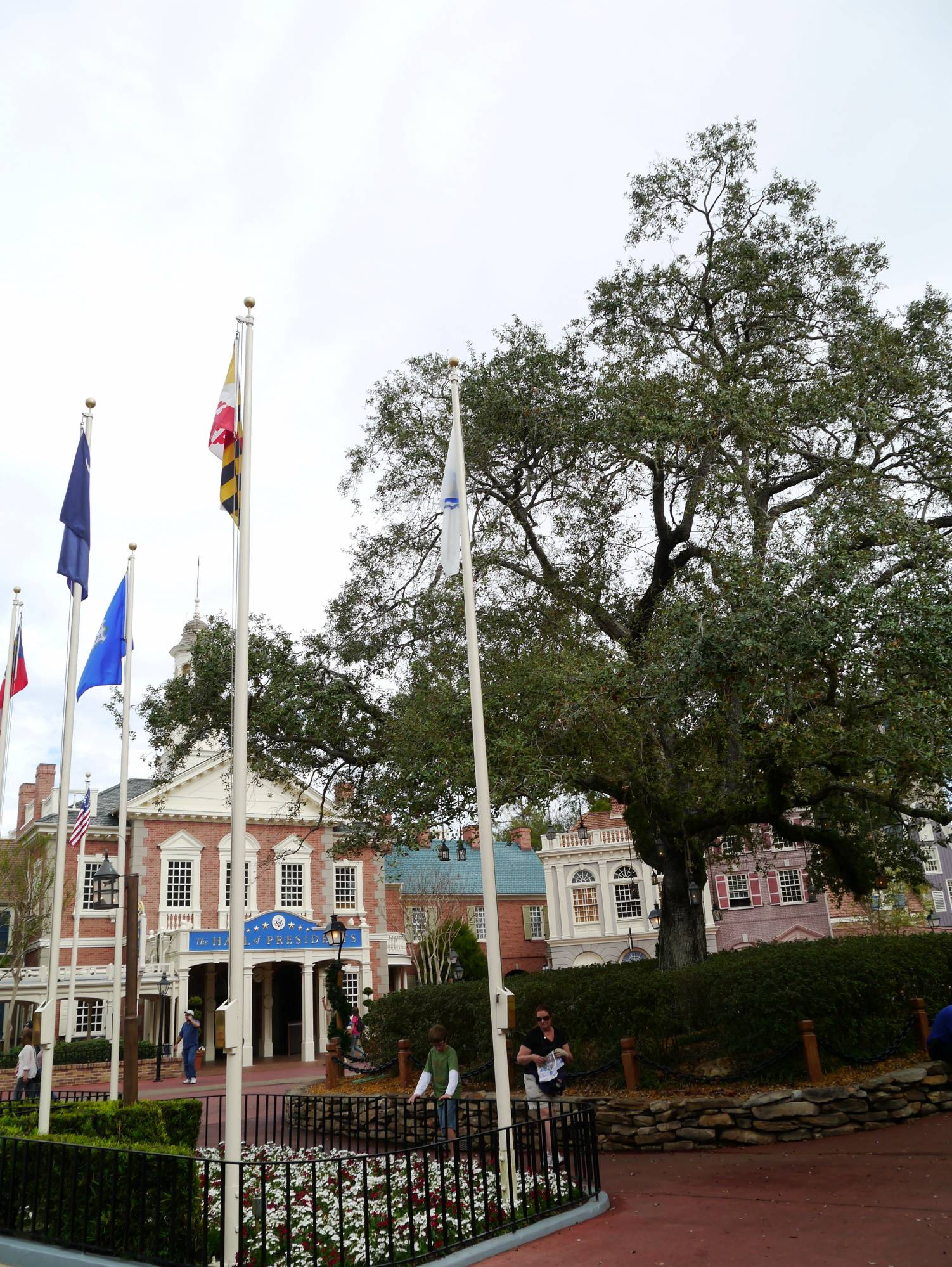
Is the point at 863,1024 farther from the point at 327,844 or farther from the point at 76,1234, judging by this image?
the point at 327,844

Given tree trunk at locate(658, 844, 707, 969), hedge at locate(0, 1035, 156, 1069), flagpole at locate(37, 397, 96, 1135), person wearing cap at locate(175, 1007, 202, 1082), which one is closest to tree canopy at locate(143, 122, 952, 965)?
tree trunk at locate(658, 844, 707, 969)

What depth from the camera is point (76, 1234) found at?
26.4 feet

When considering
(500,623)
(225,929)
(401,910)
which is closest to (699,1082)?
(500,623)

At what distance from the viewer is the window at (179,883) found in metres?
38.1

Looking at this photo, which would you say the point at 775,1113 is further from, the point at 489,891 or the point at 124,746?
the point at 124,746

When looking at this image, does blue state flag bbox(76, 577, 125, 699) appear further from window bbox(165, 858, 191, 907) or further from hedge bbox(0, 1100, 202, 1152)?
window bbox(165, 858, 191, 907)

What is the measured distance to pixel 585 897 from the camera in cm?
4922

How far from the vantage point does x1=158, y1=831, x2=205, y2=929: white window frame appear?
37.3 m

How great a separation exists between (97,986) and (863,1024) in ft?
95.5

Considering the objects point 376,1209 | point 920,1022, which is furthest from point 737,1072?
point 376,1209

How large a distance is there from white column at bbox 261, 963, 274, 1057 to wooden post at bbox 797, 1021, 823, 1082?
3066 centimetres

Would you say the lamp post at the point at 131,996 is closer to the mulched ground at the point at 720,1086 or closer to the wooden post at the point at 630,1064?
the mulched ground at the point at 720,1086

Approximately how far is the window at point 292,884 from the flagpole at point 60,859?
29.6 metres

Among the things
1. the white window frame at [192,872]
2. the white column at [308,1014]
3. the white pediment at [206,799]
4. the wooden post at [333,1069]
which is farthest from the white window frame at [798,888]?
the wooden post at [333,1069]
